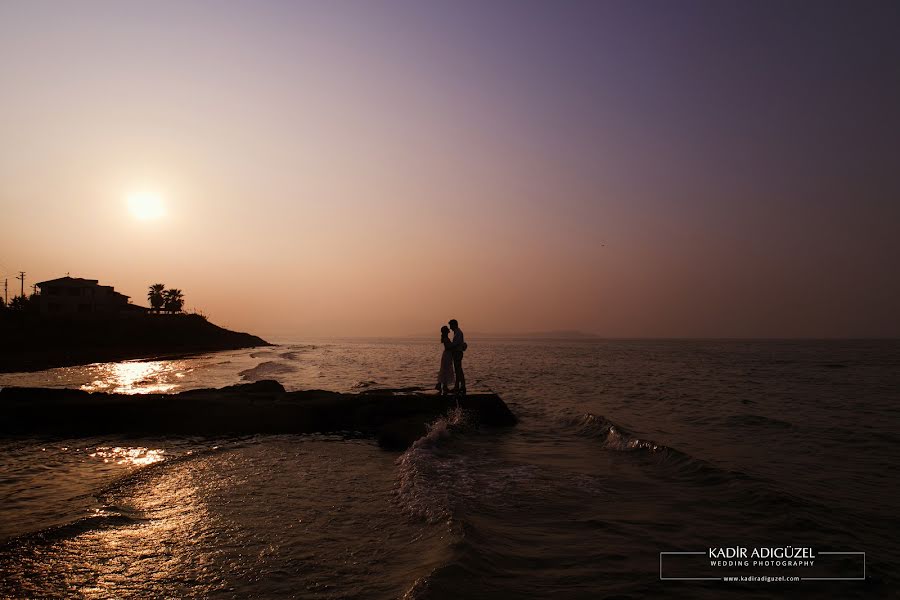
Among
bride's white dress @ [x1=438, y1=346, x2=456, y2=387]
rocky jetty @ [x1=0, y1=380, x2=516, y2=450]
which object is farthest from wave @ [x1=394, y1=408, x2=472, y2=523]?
bride's white dress @ [x1=438, y1=346, x2=456, y2=387]

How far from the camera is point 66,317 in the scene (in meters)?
63.6

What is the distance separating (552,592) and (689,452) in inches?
354

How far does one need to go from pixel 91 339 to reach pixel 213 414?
58942mm

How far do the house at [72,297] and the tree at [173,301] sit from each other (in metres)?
A: 17.5

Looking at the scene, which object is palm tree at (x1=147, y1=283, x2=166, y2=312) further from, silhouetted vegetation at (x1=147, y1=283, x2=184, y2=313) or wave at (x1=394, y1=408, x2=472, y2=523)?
wave at (x1=394, y1=408, x2=472, y2=523)

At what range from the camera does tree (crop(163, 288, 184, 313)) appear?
9225 cm

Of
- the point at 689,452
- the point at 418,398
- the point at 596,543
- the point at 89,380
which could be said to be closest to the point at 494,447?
the point at 418,398

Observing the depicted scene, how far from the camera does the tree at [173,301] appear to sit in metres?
92.2

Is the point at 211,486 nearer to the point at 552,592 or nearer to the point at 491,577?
the point at 491,577

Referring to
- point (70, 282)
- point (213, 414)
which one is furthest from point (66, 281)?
point (213, 414)

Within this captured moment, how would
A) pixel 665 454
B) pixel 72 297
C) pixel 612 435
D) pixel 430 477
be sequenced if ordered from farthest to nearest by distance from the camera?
pixel 72 297 → pixel 612 435 → pixel 665 454 → pixel 430 477

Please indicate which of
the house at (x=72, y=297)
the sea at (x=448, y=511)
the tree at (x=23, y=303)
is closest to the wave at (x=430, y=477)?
the sea at (x=448, y=511)

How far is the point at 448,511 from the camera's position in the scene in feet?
26.1

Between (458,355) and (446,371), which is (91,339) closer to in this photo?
(446,371)
